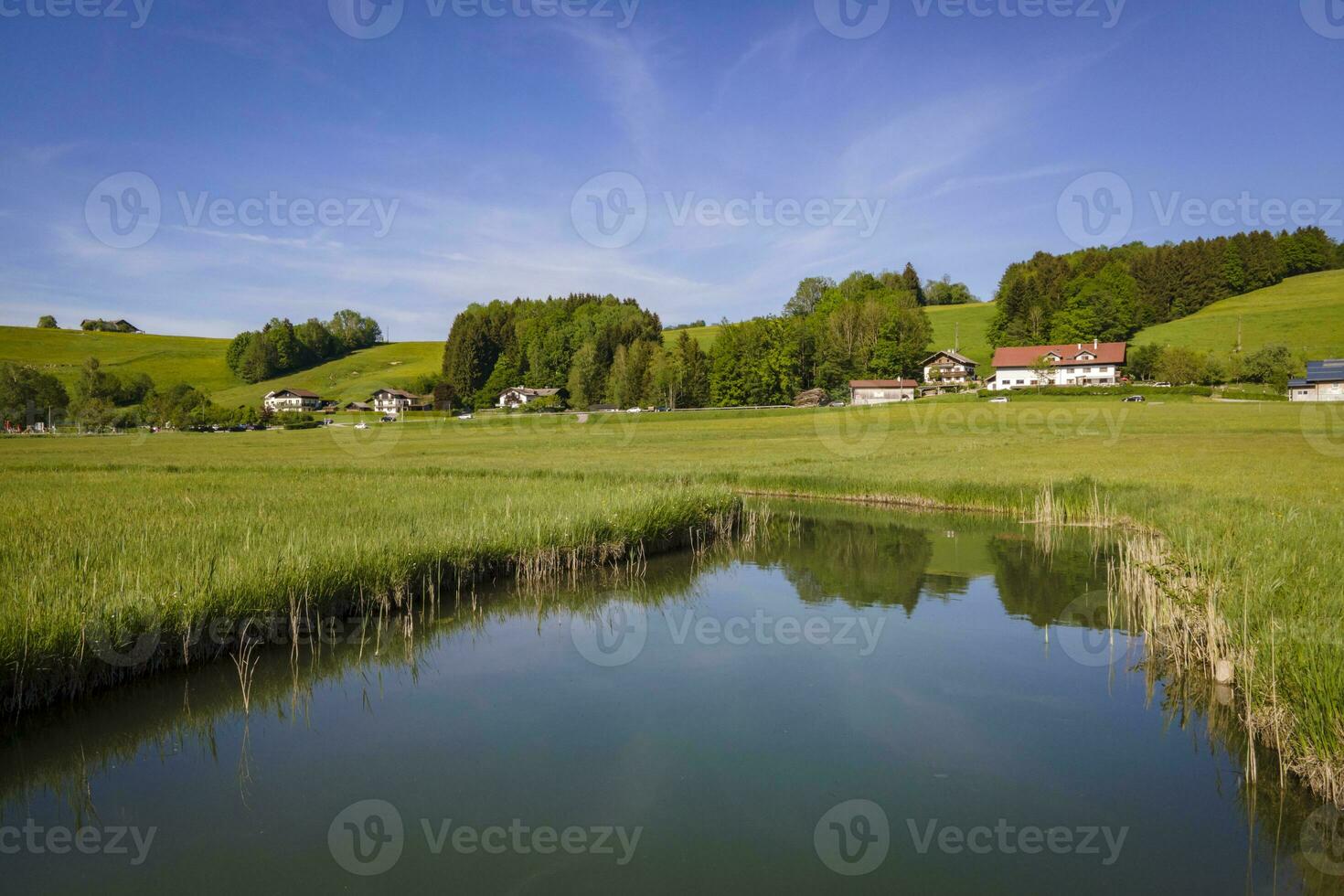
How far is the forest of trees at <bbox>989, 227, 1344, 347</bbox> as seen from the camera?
109 m

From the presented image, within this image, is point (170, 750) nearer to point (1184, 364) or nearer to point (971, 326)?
point (1184, 364)

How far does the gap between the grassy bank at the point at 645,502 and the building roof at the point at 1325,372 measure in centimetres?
2319

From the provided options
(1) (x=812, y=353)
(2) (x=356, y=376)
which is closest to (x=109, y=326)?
(2) (x=356, y=376)

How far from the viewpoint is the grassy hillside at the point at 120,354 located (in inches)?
5032

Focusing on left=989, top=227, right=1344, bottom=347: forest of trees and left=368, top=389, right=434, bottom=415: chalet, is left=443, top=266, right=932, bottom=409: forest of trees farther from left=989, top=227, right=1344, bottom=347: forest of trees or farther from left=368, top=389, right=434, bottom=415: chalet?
left=989, top=227, right=1344, bottom=347: forest of trees

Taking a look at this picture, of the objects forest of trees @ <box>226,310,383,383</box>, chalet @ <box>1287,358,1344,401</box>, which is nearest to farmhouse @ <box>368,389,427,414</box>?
forest of trees @ <box>226,310,383,383</box>

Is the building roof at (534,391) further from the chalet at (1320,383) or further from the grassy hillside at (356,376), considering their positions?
the chalet at (1320,383)

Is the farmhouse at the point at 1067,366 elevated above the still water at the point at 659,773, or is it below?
above

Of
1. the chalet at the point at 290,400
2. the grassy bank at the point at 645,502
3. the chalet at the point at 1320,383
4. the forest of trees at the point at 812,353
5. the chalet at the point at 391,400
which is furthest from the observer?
the chalet at the point at 391,400

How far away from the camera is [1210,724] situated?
9.49 metres

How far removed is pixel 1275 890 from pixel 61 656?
12.6m

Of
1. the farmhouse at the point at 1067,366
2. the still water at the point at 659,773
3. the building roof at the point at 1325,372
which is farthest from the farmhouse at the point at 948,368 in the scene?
the still water at the point at 659,773

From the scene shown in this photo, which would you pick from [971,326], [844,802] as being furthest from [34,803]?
[971,326]

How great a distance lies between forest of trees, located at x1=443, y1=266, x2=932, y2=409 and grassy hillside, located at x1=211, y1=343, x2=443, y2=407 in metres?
15.4
